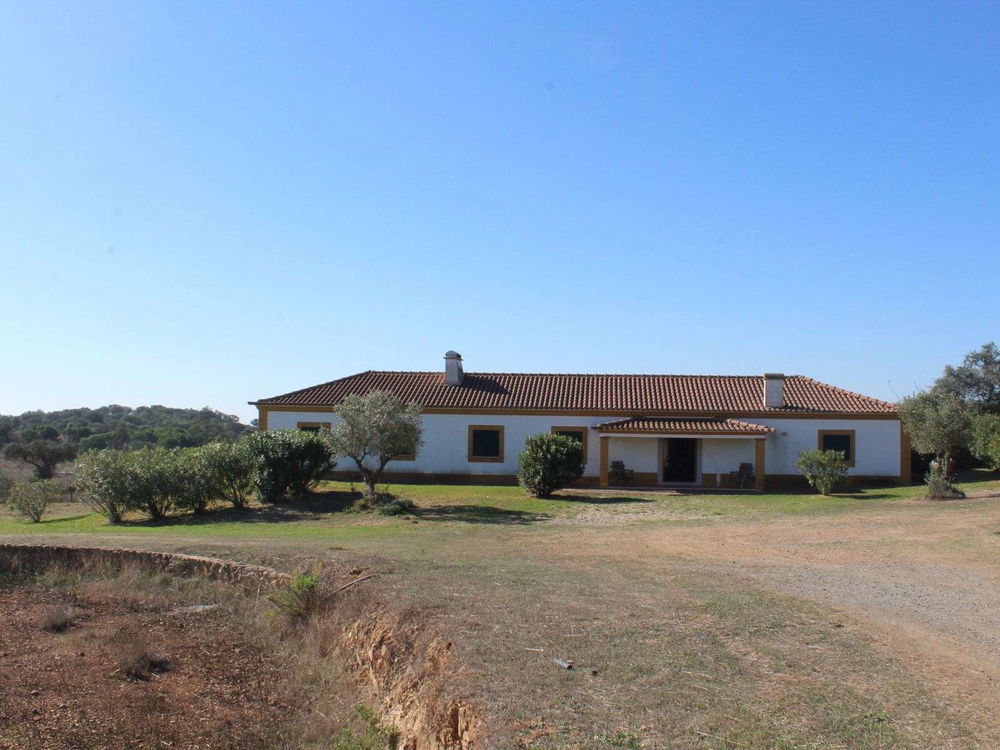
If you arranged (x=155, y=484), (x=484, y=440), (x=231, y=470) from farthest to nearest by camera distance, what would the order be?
1. (x=484, y=440)
2. (x=231, y=470)
3. (x=155, y=484)

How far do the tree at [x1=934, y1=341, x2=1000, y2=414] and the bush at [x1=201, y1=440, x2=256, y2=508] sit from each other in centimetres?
3256

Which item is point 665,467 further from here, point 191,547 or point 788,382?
point 191,547

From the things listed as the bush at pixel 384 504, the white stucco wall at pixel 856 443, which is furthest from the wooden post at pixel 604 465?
the bush at pixel 384 504

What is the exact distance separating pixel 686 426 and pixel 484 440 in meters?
7.31

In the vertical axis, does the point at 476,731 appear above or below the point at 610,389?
below

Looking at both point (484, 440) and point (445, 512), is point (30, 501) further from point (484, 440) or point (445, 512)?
point (484, 440)

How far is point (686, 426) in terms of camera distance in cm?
3019

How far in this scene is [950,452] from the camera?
25969 mm

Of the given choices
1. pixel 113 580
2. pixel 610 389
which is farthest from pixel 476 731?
pixel 610 389

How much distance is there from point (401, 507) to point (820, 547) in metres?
10.6

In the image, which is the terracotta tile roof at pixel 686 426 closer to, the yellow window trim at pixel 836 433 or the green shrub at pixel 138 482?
the yellow window trim at pixel 836 433

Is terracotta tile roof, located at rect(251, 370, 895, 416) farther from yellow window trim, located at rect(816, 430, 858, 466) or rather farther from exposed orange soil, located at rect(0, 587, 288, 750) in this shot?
exposed orange soil, located at rect(0, 587, 288, 750)

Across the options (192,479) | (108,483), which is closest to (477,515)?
(192,479)

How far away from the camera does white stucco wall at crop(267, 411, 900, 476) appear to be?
100ft
